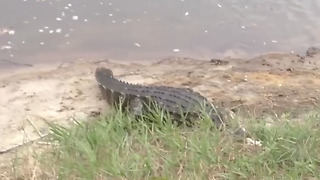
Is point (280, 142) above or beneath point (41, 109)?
above

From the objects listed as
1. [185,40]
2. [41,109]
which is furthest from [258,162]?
[185,40]

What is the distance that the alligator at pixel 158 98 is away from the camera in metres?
4.53

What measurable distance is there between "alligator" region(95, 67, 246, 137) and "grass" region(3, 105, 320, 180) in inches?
9.9

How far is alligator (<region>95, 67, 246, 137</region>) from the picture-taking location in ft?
14.9

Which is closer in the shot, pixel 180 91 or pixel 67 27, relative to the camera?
pixel 180 91

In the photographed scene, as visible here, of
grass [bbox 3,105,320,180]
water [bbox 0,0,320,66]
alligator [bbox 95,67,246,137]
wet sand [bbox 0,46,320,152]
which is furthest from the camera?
water [bbox 0,0,320,66]

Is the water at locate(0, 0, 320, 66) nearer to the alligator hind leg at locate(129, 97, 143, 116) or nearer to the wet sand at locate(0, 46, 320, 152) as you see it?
the wet sand at locate(0, 46, 320, 152)

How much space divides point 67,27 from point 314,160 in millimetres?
3528

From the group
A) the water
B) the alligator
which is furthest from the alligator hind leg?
the water

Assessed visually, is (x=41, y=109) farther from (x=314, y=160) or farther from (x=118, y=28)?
(x=314, y=160)

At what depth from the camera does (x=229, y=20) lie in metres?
6.81

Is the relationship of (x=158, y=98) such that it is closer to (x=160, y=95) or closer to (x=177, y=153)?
(x=160, y=95)

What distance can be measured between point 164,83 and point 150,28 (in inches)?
Result: 44.2

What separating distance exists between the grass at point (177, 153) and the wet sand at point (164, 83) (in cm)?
64
